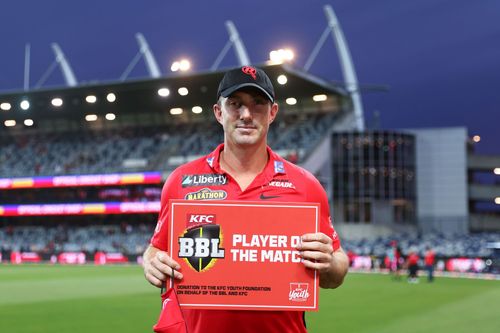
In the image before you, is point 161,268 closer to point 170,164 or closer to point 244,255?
point 244,255

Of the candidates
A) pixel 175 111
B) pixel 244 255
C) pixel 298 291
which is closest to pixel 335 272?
pixel 298 291

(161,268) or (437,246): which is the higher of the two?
(437,246)

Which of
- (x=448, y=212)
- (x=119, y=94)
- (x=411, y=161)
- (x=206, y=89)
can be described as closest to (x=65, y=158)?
(x=119, y=94)

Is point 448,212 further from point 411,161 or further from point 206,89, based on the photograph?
point 206,89

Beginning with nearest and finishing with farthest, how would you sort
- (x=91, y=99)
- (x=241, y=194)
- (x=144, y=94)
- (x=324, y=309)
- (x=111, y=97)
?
(x=241, y=194), (x=324, y=309), (x=144, y=94), (x=111, y=97), (x=91, y=99)

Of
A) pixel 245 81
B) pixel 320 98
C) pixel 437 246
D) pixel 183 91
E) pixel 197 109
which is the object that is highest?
pixel 320 98

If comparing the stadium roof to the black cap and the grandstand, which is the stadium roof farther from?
the black cap

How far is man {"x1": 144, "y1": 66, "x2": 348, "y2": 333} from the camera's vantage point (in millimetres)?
3459

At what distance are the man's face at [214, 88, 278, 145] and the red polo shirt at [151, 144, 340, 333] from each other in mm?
228

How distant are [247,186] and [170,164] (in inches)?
2195

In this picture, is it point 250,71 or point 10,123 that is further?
point 10,123

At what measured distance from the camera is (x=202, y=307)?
11.4ft

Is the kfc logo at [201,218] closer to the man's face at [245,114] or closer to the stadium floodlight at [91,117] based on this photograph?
the man's face at [245,114]

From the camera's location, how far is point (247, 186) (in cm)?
371
